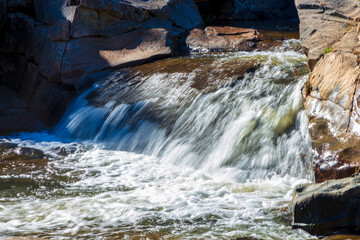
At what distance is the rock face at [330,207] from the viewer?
331 centimetres

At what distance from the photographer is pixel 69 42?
8.58 metres

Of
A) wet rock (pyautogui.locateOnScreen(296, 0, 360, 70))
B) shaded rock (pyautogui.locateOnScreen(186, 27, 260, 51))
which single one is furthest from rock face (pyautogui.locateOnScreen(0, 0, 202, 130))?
wet rock (pyautogui.locateOnScreen(296, 0, 360, 70))

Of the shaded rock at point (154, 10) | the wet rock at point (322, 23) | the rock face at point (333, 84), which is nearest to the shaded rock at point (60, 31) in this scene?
the shaded rock at point (154, 10)

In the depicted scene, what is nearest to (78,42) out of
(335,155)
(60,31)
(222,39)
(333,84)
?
(60,31)

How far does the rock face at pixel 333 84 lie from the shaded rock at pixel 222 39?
2.07 m

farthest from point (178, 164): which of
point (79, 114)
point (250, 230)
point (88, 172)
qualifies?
point (79, 114)

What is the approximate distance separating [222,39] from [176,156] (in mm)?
3874

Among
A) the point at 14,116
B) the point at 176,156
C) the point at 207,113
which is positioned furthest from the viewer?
the point at 14,116

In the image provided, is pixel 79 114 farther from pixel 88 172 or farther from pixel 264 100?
pixel 264 100

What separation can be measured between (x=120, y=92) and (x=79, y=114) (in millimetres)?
774

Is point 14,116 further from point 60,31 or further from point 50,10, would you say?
point 50,10

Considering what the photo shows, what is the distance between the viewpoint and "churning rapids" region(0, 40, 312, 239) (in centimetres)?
388

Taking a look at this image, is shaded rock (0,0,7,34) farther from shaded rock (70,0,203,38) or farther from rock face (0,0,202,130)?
shaded rock (70,0,203,38)

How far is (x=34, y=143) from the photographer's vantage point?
6996 millimetres
